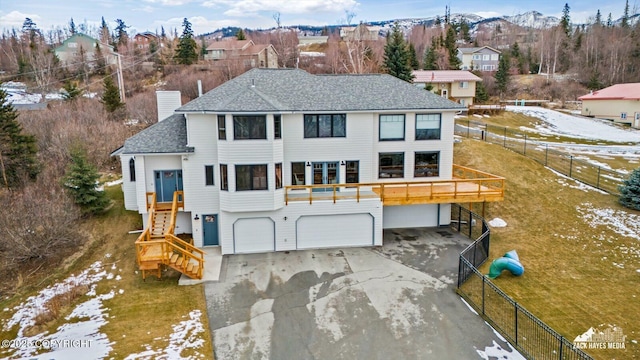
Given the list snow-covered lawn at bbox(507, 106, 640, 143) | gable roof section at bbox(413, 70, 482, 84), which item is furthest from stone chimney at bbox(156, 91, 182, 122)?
snow-covered lawn at bbox(507, 106, 640, 143)

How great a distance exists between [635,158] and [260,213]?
34.4m

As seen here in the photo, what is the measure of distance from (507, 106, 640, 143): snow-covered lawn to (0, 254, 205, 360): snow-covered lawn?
152 feet

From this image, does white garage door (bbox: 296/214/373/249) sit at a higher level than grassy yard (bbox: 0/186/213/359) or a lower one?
higher

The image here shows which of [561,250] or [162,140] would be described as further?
[162,140]

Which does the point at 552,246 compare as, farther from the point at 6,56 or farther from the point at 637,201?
the point at 6,56

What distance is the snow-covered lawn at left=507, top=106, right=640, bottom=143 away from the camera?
45.8m

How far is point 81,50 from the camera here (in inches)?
2859

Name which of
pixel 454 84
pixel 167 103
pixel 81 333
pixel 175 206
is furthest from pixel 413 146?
pixel 454 84

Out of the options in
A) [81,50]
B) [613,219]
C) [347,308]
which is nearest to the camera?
[347,308]

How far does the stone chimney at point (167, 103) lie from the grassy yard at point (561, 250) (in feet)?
60.6

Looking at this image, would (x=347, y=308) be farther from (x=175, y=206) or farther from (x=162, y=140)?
(x=162, y=140)

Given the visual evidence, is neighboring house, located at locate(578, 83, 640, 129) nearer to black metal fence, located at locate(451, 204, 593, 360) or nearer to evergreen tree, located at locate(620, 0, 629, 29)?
black metal fence, located at locate(451, 204, 593, 360)

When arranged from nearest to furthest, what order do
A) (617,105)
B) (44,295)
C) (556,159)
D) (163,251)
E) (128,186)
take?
(44,295) < (163,251) < (128,186) < (556,159) < (617,105)

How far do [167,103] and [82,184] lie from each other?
6.61 meters
